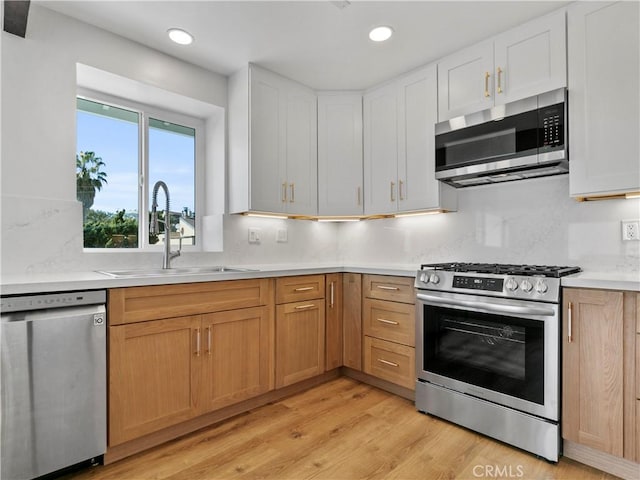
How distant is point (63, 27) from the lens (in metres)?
2.11

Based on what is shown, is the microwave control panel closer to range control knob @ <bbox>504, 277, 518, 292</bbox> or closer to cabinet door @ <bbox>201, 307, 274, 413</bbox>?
range control knob @ <bbox>504, 277, 518, 292</bbox>

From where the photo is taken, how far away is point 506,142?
2.21 m

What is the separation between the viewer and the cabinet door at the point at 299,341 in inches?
98.3

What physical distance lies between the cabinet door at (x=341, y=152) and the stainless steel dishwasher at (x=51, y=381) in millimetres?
1934

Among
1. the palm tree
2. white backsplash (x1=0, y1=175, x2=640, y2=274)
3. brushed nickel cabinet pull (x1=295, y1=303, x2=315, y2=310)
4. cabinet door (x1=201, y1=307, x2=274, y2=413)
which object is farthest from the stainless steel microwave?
the palm tree

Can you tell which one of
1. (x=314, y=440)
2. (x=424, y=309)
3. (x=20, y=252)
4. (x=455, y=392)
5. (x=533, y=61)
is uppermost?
(x=533, y=61)

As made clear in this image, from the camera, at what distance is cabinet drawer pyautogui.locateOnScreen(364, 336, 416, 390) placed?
2.48 meters

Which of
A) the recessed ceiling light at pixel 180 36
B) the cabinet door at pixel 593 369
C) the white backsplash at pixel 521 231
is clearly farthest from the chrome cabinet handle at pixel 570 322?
the recessed ceiling light at pixel 180 36

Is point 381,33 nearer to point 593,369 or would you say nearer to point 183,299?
point 183,299

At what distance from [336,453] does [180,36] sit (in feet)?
8.52

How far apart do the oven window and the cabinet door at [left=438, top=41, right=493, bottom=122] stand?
4.42 ft

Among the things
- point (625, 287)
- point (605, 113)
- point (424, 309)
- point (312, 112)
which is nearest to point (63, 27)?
point (312, 112)

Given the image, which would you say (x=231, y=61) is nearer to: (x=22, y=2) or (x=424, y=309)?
(x=22, y=2)

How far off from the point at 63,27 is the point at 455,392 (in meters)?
3.14
